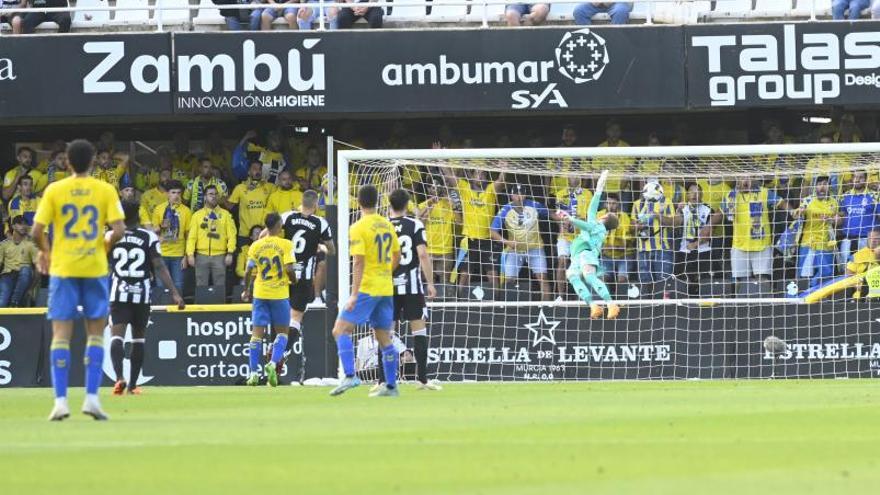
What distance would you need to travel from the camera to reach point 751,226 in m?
22.3

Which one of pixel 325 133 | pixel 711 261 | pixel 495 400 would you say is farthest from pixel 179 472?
pixel 325 133

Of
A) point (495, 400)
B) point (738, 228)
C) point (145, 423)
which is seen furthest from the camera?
point (738, 228)

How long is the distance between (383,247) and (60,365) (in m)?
4.18

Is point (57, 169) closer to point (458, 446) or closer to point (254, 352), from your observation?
point (254, 352)

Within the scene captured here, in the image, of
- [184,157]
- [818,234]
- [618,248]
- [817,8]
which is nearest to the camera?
[818,234]

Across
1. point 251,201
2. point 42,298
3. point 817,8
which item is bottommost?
point 42,298

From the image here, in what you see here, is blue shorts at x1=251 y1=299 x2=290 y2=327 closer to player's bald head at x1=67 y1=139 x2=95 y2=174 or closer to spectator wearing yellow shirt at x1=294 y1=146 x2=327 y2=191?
spectator wearing yellow shirt at x1=294 y1=146 x2=327 y2=191

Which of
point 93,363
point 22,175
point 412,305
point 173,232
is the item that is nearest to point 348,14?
point 173,232

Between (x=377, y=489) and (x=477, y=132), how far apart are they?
1996 cm

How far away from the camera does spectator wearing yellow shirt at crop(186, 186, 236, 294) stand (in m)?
23.2

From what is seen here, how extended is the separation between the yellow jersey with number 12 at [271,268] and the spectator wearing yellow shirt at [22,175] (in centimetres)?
738

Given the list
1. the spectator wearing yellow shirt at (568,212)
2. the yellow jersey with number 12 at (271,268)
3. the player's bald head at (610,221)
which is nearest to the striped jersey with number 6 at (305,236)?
the yellow jersey with number 12 at (271,268)

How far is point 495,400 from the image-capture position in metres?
13.8

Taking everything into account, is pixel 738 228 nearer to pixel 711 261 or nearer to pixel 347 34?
pixel 711 261
